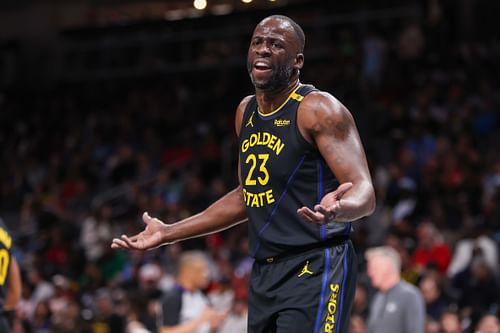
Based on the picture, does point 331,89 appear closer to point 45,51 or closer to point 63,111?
point 63,111

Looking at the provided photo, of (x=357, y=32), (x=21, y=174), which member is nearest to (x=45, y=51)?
(x=21, y=174)

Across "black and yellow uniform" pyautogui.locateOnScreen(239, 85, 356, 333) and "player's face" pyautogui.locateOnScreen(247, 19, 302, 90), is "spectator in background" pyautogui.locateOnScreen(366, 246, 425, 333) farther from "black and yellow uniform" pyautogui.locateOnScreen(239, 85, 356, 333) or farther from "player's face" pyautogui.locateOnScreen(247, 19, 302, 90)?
"player's face" pyautogui.locateOnScreen(247, 19, 302, 90)

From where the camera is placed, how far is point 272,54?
4367 mm

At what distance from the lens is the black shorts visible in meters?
4.36

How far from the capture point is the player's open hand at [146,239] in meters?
4.61

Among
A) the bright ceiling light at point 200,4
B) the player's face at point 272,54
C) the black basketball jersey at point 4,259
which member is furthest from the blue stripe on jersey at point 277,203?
the bright ceiling light at point 200,4

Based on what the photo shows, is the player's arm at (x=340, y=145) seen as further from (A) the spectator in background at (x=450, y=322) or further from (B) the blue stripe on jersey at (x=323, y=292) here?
(A) the spectator in background at (x=450, y=322)

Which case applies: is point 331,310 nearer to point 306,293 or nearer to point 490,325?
point 306,293

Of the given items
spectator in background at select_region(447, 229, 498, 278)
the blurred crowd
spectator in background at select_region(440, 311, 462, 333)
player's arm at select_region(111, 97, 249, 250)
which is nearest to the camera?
player's arm at select_region(111, 97, 249, 250)

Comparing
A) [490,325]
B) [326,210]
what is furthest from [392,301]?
[326,210]

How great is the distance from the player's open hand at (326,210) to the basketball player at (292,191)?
36cm

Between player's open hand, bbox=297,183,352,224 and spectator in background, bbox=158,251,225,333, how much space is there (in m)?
4.26

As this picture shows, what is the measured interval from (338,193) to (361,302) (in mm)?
6777

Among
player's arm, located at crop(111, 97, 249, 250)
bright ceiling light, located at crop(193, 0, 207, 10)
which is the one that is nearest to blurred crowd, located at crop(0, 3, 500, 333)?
bright ceiling light, located at crop(193, 0, 207, 10)
